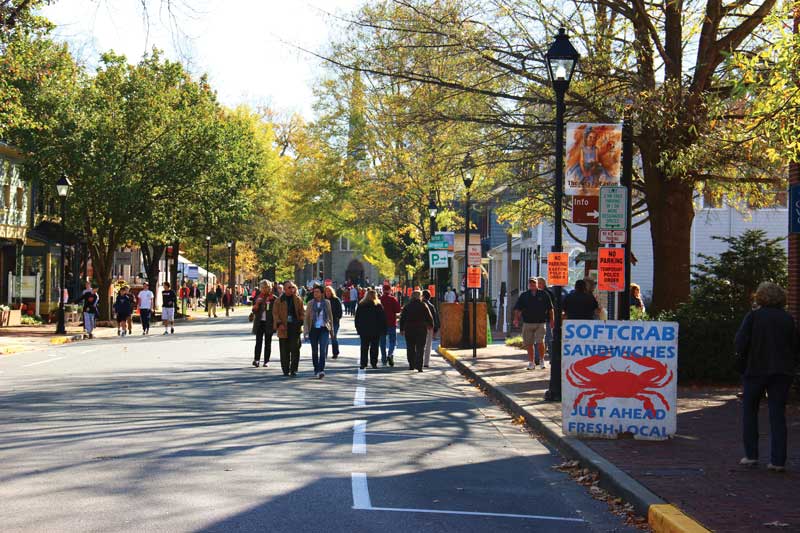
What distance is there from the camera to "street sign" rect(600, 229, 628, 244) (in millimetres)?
14492

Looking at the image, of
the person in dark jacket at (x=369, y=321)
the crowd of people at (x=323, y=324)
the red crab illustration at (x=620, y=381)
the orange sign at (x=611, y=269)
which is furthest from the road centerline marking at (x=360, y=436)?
the person in dark jacket at (x=369, y=321)

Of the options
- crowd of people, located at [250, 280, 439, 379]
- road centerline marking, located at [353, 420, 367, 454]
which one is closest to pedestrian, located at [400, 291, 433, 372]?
crowd of people, located at [250, 280, 439, 379]

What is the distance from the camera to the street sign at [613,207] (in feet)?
47.1

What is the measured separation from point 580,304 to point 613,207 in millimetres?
5058

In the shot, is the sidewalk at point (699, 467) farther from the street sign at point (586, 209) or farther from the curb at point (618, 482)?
the street sign at point (586, 209)

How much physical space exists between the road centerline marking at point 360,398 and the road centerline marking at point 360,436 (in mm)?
2081

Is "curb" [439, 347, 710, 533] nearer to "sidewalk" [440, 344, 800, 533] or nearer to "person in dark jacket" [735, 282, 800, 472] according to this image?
"sidewalk" [440, 344, 800, 533]

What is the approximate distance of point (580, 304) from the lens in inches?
757

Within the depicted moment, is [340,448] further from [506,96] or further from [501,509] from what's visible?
[506,96]

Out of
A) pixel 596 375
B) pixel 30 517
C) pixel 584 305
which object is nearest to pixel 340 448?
pixel 596 375

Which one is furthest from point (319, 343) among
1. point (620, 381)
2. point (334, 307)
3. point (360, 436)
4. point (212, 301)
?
point (212, 301)

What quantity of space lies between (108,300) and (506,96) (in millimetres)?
29686

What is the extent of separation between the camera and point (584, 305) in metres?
19.2

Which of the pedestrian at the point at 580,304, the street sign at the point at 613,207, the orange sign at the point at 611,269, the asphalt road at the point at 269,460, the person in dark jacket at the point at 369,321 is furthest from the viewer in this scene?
the person in dark jacket at the point at 369,321
